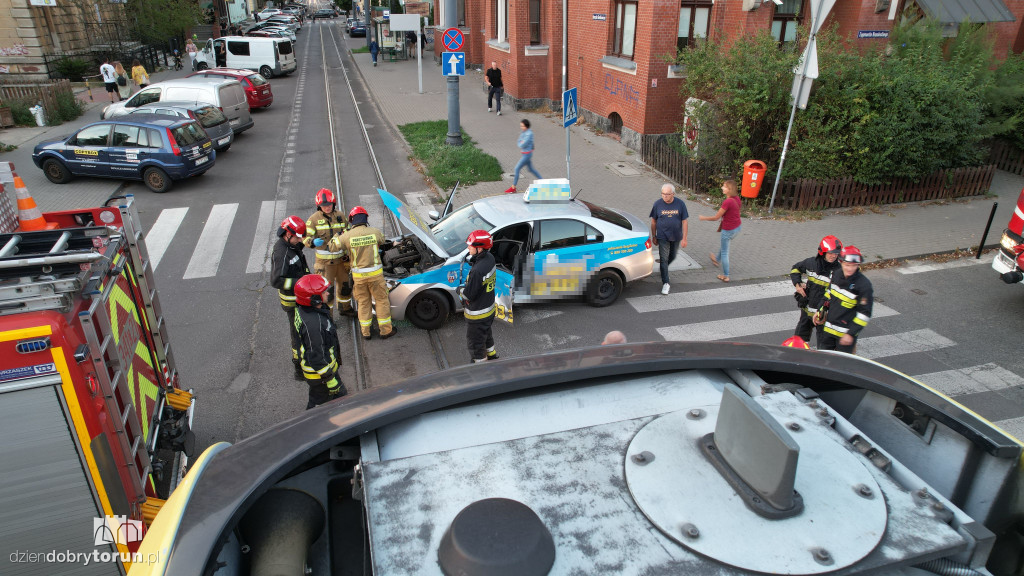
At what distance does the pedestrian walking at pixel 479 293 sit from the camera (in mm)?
6863

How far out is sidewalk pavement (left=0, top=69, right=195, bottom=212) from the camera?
529 inches

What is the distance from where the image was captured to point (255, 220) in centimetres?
1259

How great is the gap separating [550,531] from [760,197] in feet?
42.1

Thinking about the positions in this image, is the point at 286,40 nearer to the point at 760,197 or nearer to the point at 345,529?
the point at 760,197

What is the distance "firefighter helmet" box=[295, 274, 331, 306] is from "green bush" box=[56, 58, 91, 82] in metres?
30.5

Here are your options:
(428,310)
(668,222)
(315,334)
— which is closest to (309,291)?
(315,334)

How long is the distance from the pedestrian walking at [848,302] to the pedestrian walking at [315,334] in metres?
4.98

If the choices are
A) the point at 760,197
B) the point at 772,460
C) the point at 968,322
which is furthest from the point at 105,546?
the point at 760,197

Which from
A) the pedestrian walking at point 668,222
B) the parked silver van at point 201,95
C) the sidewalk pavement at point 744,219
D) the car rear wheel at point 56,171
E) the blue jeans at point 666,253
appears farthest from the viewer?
the parked silver van at point 201,95

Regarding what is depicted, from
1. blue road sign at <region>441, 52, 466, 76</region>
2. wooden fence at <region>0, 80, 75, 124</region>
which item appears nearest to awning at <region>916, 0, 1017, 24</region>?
blue road sign at <region>441, 52, 466, 76</region>

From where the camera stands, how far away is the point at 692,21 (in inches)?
648

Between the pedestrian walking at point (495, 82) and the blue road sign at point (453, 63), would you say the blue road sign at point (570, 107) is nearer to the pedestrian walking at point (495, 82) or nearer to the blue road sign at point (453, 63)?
the blue road sign at point (453, 63)

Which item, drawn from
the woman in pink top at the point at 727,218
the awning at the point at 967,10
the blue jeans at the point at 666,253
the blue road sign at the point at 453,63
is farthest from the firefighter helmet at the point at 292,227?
the awning at the point at 967,10

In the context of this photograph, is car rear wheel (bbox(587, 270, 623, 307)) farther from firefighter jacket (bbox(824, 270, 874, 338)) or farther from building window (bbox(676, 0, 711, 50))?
building window (bbox(676, 0, 711, 50))
